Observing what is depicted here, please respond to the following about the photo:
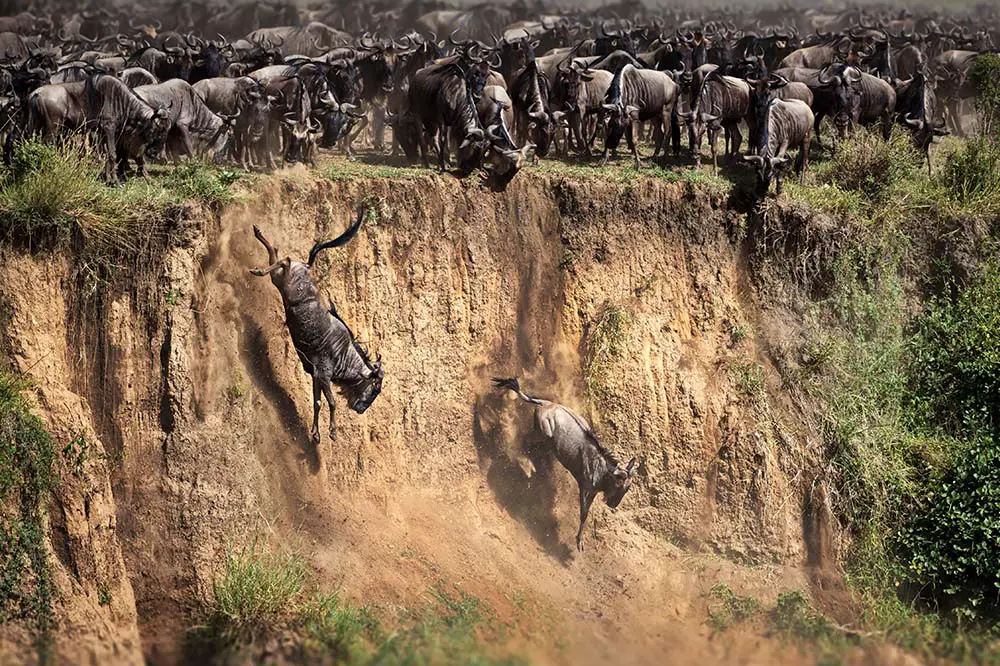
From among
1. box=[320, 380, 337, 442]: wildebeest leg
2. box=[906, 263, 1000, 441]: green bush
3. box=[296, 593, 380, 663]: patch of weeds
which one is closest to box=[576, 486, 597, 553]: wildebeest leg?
box=[296, 593, 380, 663]: patch of weeds

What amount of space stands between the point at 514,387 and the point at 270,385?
3363 mm

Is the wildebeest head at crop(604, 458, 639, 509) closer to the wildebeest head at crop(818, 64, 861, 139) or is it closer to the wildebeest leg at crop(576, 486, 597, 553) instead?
the wildebeest leg at crop(576, 486, 597, 553)

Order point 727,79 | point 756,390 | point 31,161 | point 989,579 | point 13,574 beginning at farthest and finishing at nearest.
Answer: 1. point 727,79
2. point 756,390
3. point 989,579
4. point 31,161
5. point 13,574

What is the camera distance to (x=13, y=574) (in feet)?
40.1

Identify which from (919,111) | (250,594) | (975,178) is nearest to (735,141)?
(975,178)

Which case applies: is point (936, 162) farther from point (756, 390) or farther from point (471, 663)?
point (471, 663)

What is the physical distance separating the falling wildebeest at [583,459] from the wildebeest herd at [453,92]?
3.76 m

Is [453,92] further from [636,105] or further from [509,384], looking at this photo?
[509,384]

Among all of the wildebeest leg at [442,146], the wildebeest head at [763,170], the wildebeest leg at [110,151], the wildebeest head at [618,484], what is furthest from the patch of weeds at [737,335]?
the wildebeest leg at [110,151]

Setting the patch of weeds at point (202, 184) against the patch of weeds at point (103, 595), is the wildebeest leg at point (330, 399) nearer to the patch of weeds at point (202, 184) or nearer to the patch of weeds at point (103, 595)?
the patch of weeds at point (202, 184)

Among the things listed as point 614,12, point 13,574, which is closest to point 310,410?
point 13,574

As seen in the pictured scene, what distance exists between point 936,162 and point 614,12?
19.1 metres

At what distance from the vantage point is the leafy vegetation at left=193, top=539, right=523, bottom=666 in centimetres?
1255

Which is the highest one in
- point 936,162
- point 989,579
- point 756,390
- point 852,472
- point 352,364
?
point 936,162
